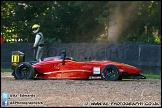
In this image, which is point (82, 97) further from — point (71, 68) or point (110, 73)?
point (71, 68)

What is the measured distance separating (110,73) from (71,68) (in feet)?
3.97

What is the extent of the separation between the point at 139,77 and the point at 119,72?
70cm

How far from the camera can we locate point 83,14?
33688mm

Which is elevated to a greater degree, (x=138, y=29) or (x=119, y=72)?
(x=138, y=29)

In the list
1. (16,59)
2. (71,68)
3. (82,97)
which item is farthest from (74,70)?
(82,97)

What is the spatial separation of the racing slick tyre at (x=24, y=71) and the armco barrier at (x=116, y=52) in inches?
303

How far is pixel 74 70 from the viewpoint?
15844mm

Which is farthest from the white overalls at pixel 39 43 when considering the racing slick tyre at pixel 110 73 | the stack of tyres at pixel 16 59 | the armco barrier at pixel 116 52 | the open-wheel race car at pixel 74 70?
the racing slick tyre at pixel 110 73

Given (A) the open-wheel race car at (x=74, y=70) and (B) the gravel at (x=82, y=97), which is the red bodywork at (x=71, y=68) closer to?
(A) the open-wheel race car at (x=74, y=70)

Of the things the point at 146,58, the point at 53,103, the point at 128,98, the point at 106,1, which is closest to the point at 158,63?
the point at 146,58

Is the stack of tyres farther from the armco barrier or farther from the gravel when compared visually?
the armco barrier

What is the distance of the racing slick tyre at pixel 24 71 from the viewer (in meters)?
15.8

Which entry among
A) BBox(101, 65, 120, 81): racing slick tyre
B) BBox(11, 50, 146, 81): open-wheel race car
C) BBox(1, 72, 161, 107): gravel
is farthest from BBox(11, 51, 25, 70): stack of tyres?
BBox(1, 72, 161, 107): gravel

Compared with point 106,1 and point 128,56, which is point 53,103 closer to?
point 128,56
